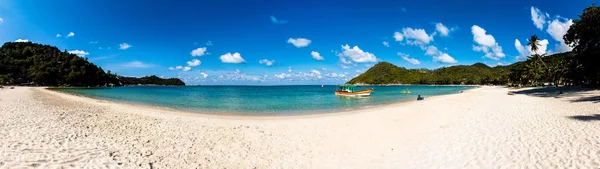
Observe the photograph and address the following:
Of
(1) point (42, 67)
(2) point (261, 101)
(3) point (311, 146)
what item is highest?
(1) point (42, 67)

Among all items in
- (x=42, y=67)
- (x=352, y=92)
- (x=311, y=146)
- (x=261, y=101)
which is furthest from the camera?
(x=42, y=67)

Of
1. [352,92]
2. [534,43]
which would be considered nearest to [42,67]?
[352,92]

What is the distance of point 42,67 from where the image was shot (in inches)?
4456

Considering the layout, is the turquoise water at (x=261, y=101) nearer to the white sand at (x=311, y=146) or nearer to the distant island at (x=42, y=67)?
the white sand at (x=311, y=146)

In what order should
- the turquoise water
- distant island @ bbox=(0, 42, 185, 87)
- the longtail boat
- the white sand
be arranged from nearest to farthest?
the white sand, the turquoise water, the longtail boat, distant island @ bbox=(0, 42, 185, 87)

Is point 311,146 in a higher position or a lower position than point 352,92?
lower

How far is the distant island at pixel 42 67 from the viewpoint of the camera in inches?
4395

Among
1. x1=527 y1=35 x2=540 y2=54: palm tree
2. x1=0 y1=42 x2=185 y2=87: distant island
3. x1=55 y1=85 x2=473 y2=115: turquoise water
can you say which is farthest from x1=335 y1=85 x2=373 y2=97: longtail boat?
x1=0 y1=42 x2=185 y2=87: distant island

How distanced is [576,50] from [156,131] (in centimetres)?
4438

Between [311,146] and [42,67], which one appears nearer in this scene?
[311,146]

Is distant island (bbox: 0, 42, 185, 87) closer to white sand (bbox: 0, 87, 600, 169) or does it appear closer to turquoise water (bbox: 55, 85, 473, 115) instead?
turquoise water (bbox: 55, 85, 473, 115)

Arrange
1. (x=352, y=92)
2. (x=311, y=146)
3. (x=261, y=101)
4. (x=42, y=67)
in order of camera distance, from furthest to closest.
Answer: (x=42, y=67)
(x=352, y=92)
(x=261, y=101)
(x=311, y=146)

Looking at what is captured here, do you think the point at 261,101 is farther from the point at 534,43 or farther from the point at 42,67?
the point at 42,67

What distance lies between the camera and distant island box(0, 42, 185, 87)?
366ft
